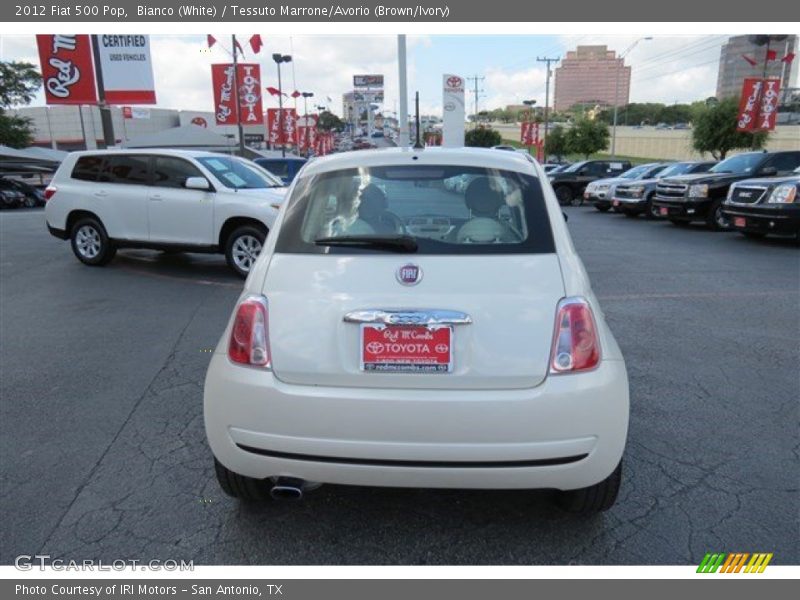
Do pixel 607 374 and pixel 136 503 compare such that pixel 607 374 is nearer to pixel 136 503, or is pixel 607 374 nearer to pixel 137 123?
pixel 136 503

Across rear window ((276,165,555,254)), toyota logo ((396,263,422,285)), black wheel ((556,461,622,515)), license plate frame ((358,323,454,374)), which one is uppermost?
rear window ((276,165,555,254))

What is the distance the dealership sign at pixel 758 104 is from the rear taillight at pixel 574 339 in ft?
79.3

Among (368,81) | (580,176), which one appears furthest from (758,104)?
(368,81)

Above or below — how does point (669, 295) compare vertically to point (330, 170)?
below

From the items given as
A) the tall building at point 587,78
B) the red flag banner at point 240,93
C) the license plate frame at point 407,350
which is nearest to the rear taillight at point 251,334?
the license plate frame at point 407,350

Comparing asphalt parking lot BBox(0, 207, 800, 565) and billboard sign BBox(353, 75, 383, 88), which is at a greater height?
billboard sign BBox(353, 75, 383, 88)

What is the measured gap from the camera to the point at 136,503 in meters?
3.08

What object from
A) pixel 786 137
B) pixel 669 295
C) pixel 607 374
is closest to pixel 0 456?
pixel 607 374

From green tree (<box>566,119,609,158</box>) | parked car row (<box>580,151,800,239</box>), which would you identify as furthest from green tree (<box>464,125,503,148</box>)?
parked car row (<box>580,151,800,239</box>)

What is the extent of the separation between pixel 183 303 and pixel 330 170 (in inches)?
194

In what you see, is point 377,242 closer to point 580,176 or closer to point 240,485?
point 240,485

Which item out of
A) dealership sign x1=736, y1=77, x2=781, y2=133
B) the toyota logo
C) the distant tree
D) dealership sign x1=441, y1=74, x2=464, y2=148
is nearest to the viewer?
the toyota logo

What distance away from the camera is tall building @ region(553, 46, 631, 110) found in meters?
118

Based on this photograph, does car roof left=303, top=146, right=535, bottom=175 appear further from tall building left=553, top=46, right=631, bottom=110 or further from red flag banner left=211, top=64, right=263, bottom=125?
tall building left=553, top=46, right=631, bottom=110
